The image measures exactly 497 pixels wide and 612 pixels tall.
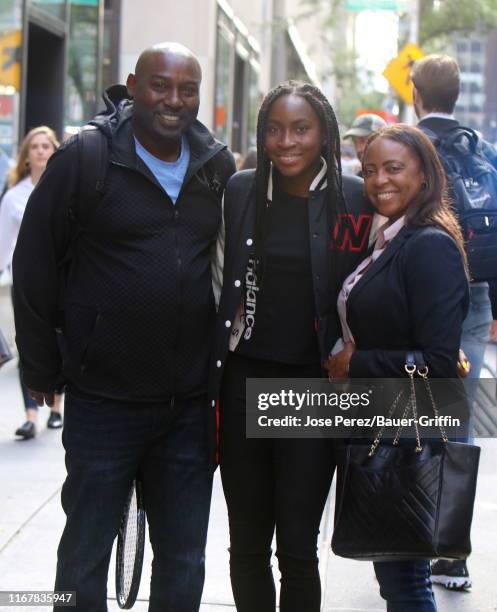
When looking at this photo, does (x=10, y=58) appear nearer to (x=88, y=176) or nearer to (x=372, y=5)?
(x=372, y=5)

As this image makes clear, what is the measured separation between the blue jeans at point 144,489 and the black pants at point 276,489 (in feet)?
0.31

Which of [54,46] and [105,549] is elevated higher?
[54,46]

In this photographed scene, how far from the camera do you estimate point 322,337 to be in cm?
343

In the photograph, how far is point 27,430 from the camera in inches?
284

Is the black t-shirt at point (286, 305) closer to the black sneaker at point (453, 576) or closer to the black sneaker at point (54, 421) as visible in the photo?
the black sneaker at point (453, 576)

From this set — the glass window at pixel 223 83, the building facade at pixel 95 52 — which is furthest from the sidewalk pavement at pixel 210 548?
the glass window at pixel 223 83

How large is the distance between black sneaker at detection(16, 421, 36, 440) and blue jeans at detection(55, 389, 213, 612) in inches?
148

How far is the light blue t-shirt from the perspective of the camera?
340 centimetres

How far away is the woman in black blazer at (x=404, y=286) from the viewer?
3.24 meters

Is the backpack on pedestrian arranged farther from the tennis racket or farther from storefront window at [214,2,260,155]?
storefront window at [214,2,260,155]

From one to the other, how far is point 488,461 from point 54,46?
9450 mm

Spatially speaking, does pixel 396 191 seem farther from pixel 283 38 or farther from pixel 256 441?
pixel 283 38

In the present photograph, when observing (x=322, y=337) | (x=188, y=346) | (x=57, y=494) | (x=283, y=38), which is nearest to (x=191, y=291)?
(x=188, y=346)

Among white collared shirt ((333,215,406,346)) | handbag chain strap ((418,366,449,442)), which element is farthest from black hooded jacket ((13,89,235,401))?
handbag chain strap ((418,366,449,442))
